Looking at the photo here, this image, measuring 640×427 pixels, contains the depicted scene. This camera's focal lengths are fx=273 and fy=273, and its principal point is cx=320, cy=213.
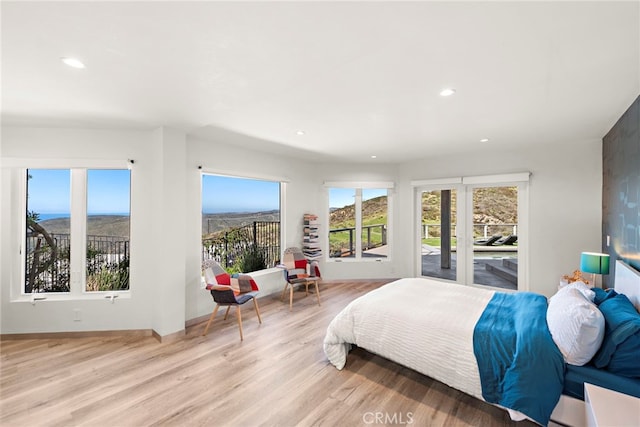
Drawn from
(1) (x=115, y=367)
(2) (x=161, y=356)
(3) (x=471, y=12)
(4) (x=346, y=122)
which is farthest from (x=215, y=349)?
(3) (x=471, y=12)

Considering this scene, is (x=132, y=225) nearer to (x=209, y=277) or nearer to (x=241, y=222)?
(x=209, y=277)

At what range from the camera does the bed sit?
172cm

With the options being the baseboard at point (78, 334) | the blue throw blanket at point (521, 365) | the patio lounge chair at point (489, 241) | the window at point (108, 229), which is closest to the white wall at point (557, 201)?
the patio lounge chair at point (489, 241)

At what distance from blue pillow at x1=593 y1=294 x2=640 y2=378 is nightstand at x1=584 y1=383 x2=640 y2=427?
239 mm

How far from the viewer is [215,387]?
2.28 metres

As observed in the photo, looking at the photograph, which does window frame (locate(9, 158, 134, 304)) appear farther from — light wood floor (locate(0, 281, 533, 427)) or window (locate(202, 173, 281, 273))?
window (locate(202, 173, 281, 273))

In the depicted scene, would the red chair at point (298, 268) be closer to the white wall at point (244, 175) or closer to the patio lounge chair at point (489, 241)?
the white wall at point (244, 175)

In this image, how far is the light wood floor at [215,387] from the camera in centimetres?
195

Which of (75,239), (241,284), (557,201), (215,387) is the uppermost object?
(557,201)

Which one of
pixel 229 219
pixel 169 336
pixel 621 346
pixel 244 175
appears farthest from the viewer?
pixel 229 219

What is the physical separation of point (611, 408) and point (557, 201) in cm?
359

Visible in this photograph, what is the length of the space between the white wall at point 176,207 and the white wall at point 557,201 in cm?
1

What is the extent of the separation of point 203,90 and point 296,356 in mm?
2604

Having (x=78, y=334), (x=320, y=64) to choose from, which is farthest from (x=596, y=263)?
(x=78, y=334)
